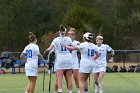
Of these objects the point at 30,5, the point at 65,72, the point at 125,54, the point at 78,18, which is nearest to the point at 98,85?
the point at 65,72

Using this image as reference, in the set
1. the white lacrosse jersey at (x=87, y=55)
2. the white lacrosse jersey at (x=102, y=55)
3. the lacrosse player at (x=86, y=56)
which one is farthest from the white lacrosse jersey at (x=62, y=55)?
the white lacrosse jersey at (x=102, y=55)

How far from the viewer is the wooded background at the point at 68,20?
55.8m

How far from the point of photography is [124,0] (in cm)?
6975

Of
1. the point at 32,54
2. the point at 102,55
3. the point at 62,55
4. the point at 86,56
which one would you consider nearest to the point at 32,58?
the point at 32,54

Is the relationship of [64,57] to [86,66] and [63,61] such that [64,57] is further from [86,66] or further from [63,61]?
[86,66]

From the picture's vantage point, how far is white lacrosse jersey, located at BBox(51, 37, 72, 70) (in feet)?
57.7

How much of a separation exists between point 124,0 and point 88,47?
2101 inches

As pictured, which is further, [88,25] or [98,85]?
[88,25]

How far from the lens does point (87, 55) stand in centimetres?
1719

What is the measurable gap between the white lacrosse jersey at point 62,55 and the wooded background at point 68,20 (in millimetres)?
32554

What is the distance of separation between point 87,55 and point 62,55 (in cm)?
88

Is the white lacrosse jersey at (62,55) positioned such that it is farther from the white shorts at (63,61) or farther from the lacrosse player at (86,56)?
the lacrosse player at (86,56)

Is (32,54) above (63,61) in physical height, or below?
above

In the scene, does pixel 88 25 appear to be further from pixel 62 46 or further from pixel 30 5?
pixel 62 46
